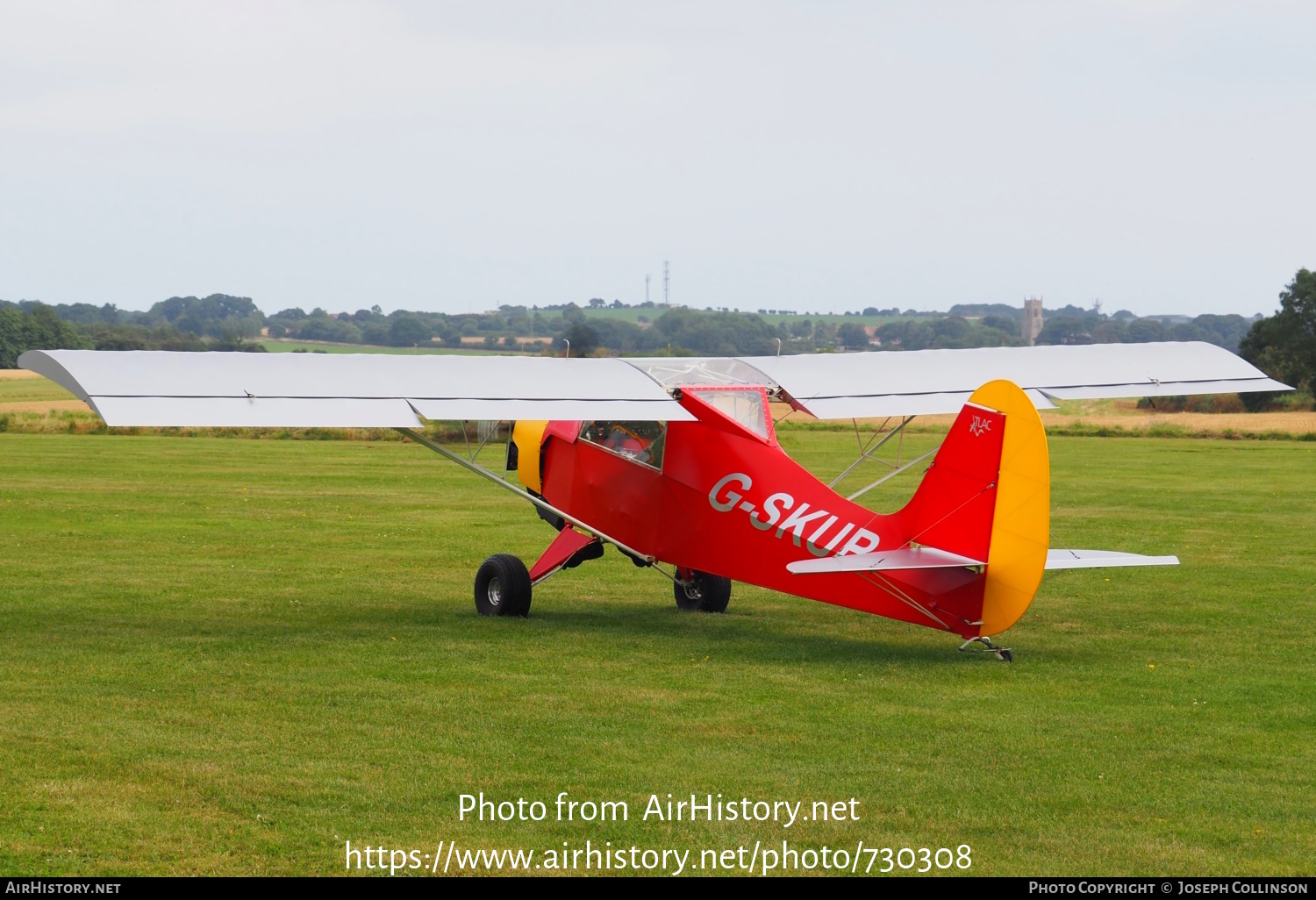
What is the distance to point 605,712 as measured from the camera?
8594 mm

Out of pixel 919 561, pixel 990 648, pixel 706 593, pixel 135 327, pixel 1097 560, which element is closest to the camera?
pixel 919 561

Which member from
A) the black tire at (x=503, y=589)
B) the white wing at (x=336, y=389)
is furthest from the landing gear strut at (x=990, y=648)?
the black tire at (x=503, y=589)

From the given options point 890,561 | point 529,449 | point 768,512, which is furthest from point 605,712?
point 529,449

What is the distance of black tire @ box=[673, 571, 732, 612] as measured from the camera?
41.8 feet

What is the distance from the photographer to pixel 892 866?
19.1ft

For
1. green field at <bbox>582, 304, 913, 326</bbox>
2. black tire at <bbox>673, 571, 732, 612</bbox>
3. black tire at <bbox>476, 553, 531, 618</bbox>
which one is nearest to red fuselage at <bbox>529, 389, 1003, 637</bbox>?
black tire at <bbox>476, 553, 531, 618</bbox>

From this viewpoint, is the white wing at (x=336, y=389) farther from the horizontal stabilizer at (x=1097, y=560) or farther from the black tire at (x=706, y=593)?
the horizontal stabilizer at (x=1097, y=560)

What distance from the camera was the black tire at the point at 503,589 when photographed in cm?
1221

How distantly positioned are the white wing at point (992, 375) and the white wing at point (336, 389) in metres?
1.61

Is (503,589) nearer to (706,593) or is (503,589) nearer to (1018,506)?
(706,593)

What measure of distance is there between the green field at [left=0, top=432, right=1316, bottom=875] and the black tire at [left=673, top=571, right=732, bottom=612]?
326 millimetres

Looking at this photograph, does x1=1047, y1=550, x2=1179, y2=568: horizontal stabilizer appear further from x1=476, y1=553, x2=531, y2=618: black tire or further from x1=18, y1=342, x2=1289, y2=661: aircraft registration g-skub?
x1=476, y1=553, x2=531, y2=618: black tire

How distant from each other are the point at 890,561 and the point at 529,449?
480 cm

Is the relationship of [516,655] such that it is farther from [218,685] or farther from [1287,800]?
[1287,800]
